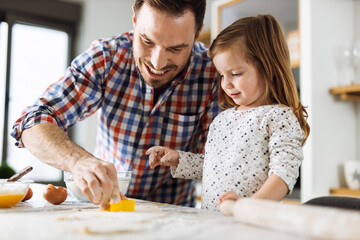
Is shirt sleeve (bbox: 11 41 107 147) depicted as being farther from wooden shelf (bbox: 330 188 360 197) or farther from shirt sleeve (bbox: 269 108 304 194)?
wooden shelf (bbox: 330 188 360 197)

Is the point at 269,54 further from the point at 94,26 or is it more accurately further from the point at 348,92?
the point at 94,26

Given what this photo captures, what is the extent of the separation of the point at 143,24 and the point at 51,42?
3136mm

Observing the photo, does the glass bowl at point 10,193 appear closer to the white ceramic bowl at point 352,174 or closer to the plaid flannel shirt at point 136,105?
the plaid flannel shirt at point 136,105

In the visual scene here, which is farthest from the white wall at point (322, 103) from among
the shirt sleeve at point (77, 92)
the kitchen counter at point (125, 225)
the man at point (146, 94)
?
the kitchen counter at point (125, 225)

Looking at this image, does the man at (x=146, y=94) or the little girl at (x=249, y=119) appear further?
the man at (x=146, y=94)

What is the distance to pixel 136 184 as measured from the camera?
153cm

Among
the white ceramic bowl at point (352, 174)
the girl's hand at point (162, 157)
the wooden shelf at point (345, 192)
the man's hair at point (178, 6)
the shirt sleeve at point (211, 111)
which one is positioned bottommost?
the wooden shelf at point (345, 192)

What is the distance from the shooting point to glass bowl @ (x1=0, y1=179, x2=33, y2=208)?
96cm

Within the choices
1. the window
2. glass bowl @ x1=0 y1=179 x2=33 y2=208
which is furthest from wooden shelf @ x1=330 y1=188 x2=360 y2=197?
the window

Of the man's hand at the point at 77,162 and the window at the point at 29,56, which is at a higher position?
the window at the point at 29,56

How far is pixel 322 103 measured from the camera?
2.29 metres

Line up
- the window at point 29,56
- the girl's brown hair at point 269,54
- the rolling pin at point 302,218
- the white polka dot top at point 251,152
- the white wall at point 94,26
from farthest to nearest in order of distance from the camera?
1. the white wall at point 94,26
2. the window at point 29,56
3. the girl's brown hair at point 269,54
4. the white polka dot top at point 251,152
5. the rolling pin at point 302,218

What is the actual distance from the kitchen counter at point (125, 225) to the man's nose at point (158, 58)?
0.55 metres

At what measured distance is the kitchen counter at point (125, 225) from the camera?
24.1 inches
